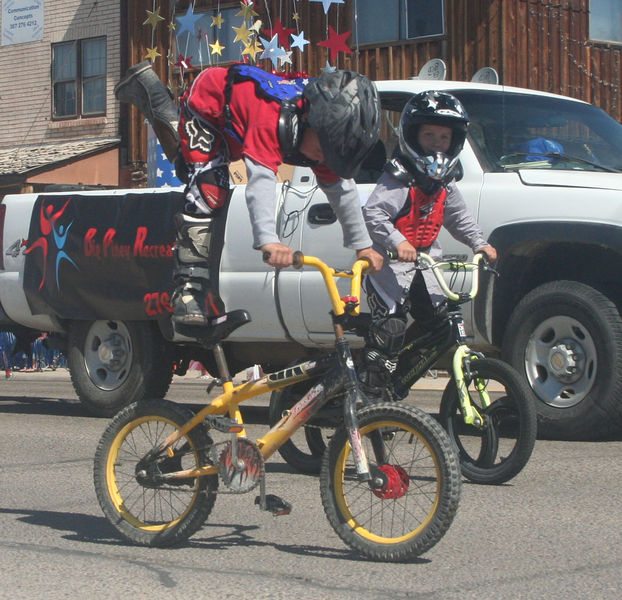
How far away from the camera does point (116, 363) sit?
9.26 m

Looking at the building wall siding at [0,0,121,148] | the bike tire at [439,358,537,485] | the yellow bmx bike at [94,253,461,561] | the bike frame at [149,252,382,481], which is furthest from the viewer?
the building wall siding at [0,0,121,148]

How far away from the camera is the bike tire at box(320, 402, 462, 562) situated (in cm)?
414

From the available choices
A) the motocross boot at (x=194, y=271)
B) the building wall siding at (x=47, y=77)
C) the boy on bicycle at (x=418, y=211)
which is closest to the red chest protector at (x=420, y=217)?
the boy on bicycle at (x=418, y=211)

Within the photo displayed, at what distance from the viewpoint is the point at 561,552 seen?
457 cm

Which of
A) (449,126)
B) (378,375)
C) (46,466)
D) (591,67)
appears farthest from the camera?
(591,67)

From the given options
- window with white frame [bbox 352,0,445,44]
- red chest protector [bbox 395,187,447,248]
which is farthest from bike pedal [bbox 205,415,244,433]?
window with white frame [bbox 352,0,445,44]

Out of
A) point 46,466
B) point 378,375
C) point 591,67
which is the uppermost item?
point 591,67

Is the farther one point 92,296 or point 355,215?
point 92,296

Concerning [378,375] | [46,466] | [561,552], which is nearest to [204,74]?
[378,375]

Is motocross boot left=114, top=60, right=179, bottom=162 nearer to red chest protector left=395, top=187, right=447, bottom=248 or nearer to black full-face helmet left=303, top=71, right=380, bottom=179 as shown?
black full-face helmet left=303, top=71, right=380, bottom=179

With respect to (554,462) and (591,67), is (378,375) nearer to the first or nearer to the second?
(554,462)

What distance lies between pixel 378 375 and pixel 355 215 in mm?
1320

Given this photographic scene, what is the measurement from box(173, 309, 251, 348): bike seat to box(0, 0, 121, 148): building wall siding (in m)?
20.5

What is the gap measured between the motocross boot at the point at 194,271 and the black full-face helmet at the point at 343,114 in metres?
0.61
